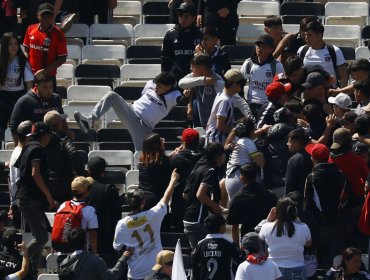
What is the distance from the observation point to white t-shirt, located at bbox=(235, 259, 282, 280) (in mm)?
16328

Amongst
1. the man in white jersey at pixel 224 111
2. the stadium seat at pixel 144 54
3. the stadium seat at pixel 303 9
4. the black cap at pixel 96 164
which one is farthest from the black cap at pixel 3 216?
the stadium seat at pixel 303 9

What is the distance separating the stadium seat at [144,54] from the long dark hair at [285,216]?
6.18 m

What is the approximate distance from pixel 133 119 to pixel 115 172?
61cm

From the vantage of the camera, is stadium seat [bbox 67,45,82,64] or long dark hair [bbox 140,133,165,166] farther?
stadium seat [bbox 67,45,82,64]

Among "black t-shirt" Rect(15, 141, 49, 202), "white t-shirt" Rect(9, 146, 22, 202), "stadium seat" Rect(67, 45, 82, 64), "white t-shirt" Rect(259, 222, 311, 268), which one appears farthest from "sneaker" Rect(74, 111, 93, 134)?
"white t-shirt" Rect(259, 222, 311, 268)

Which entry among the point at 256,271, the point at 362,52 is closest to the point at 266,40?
the point at 362,52

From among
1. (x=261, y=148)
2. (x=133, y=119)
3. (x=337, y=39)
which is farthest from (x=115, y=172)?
(x=337, y=39)

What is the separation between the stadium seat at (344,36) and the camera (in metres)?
22.6

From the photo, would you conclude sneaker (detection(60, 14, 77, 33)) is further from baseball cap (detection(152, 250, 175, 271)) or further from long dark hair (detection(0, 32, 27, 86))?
baseball cap (detection(152, 250, 175, 271))

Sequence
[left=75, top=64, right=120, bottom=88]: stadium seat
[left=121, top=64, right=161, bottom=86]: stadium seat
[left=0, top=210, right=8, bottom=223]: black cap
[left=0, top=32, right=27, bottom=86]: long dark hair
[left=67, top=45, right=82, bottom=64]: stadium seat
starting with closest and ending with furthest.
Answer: [left=0, top=210, right=8, bottom=223]: black cap
[left=0, top=32, right=27, bottom=86]: long dark hair
[left=121, top=64, right=161, bottom=86]: stadium seat
[left=75, top=64, right=120, bottom=88]: stadium seat
[left=67, top=45, right=82, bottom=64]: stadium seat

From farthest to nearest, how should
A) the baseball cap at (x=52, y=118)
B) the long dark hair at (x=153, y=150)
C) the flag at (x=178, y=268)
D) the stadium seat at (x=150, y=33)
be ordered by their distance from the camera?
the stadium seat at (x=150, y=33)
the baseball cap at (x=52, y=118)
the long dark hair at (x=153, y=150)
the flag at (x=178, y=268)

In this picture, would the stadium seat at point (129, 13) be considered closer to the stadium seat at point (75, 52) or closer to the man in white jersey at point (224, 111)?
the stadium seat at point (75, 52)

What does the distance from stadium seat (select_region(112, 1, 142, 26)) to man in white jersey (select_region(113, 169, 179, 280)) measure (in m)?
7.13

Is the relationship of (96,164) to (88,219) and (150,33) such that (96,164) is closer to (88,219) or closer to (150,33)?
(88,219)
